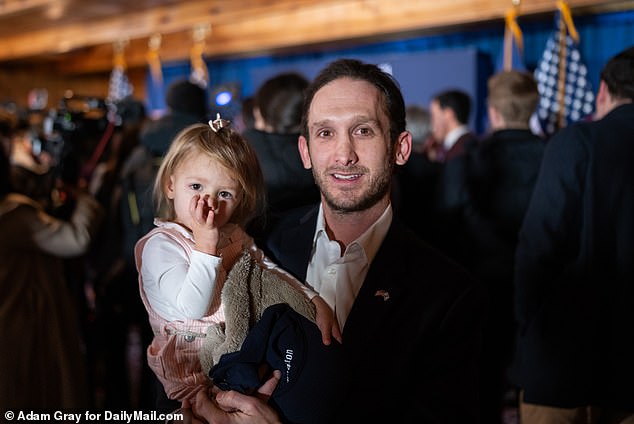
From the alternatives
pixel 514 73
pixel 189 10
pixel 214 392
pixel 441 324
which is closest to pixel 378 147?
pixel 441 324

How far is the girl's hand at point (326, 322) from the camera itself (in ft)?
3.42

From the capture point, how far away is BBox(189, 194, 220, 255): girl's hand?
3.24ft

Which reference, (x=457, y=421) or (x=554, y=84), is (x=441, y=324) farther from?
(x=554, y=84)

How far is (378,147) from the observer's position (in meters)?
1.17

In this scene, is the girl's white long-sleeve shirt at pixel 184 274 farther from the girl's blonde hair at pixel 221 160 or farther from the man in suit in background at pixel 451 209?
the man in suit in background at pixel 451 209

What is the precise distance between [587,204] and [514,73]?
0.97 m

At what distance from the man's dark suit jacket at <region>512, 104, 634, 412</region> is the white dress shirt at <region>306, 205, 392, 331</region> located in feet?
3.04

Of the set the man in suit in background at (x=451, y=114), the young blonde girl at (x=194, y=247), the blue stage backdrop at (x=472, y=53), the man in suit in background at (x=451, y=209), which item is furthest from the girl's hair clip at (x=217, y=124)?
the blue stage backdrop at (x=472, y=53)

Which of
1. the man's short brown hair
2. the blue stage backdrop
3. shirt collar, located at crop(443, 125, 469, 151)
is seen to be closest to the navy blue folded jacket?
the man's short brown hair

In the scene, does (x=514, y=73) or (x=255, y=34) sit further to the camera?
(x=255, y=34)

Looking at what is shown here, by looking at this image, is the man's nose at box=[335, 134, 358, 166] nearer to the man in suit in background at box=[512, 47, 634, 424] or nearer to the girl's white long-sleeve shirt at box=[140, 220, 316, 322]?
the girl's white long-sleeve shirt at box=[140, 220, 316, 322]

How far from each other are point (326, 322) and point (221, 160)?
1.07 feet

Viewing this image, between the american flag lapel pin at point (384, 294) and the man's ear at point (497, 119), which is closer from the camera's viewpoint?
the american flag lapel pin at point (384, 294)

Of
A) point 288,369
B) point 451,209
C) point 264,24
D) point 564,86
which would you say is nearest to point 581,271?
point 451,209
